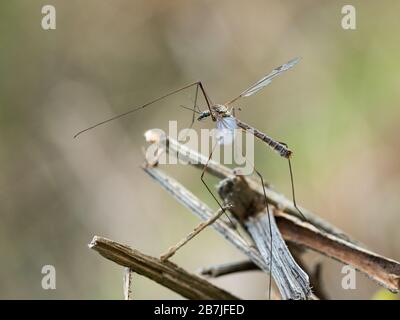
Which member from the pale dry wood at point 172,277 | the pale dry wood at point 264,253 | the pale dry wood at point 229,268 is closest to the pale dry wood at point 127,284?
the pale dry wood at point 172,277

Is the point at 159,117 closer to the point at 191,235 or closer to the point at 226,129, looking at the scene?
the point at 226,129

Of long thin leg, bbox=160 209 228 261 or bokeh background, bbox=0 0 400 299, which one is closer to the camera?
long thin leg, bbox=160 209 228 261

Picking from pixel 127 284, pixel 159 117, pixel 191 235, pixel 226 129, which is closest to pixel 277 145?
pixel 226 129

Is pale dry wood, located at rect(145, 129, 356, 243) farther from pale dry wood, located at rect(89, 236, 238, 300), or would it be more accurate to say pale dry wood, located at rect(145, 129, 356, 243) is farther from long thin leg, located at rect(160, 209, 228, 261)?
pale dry wood, located at rect(89, 236, 238, 300)

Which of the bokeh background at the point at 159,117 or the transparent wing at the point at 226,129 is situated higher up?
the bokeh background at the point at 159,117

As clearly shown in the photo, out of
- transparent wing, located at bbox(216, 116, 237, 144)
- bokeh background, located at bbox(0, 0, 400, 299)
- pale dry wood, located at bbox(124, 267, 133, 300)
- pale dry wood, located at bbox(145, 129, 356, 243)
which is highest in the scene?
bokeh background, located at bbox(0, 0, 400, 299)

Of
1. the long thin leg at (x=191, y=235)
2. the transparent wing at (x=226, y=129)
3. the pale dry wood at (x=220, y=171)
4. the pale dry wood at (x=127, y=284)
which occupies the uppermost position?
the transparent wing at (x=226, y=129)

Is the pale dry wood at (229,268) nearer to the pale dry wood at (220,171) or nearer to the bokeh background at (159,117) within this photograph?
the pale dry wood at (220,171)

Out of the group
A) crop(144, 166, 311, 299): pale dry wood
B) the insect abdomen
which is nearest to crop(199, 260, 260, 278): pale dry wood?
crop(144, 166, 311, 299): pale dry wood
